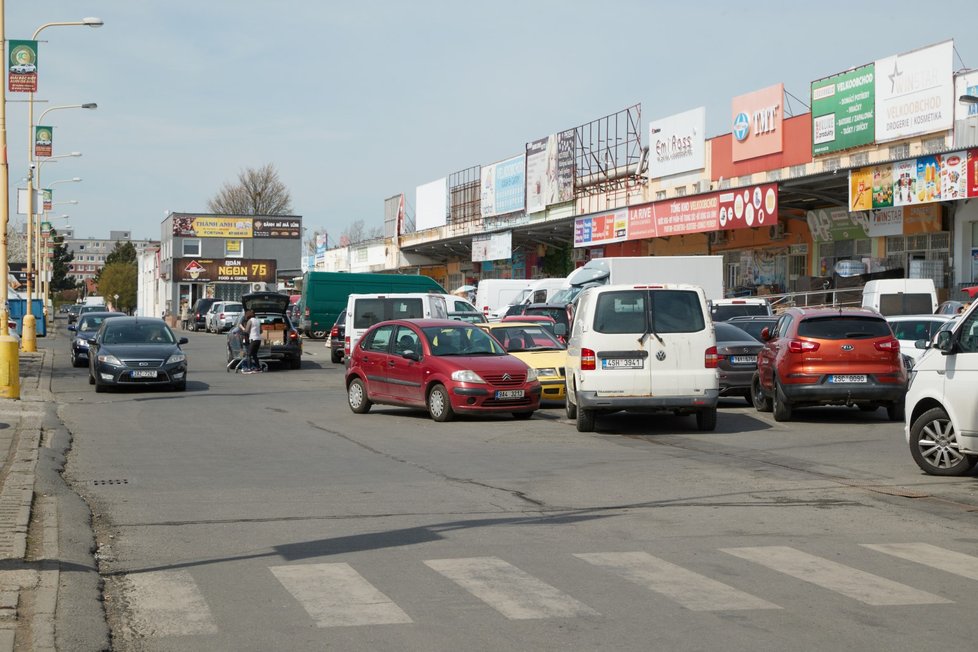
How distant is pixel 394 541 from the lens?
28.6 ft

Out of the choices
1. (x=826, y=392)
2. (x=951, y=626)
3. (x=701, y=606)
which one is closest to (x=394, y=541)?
(x=701, y=606)

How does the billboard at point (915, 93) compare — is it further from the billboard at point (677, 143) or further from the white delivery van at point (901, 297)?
the billboard at point (677, 143)

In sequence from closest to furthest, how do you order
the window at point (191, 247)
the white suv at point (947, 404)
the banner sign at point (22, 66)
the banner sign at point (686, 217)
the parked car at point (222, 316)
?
the white suv at point (947, 404)
the banner sign at point (22, 66)
the banner sign at point (686, 217)
the parked car at point (222, 316)
the window at point (191, 247)

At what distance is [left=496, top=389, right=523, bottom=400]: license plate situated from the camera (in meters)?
18.1

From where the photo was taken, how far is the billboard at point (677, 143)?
5222cm

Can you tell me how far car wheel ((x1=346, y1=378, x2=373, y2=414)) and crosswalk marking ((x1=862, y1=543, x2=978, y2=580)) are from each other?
12.2 metres

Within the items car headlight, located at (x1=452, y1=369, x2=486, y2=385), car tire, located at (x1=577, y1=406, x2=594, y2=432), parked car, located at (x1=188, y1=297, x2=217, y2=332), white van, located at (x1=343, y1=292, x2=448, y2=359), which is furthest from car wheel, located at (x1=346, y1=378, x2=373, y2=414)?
parked car, located at (x1=188, y1=297, x2=217, y2=332)

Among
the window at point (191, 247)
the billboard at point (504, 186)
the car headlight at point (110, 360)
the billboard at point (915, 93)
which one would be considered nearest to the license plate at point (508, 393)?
the car headlight at point (110, 360)

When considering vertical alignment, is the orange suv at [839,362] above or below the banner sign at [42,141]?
below

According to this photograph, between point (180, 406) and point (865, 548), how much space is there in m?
15.3

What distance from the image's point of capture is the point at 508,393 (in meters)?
18.2

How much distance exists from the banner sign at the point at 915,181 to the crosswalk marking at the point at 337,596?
99.8 ft

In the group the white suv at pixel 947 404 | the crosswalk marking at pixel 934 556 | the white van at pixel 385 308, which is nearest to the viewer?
the crosswalk marking at pixel 934 556

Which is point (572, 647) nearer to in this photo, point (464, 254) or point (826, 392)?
point (826, 392)
